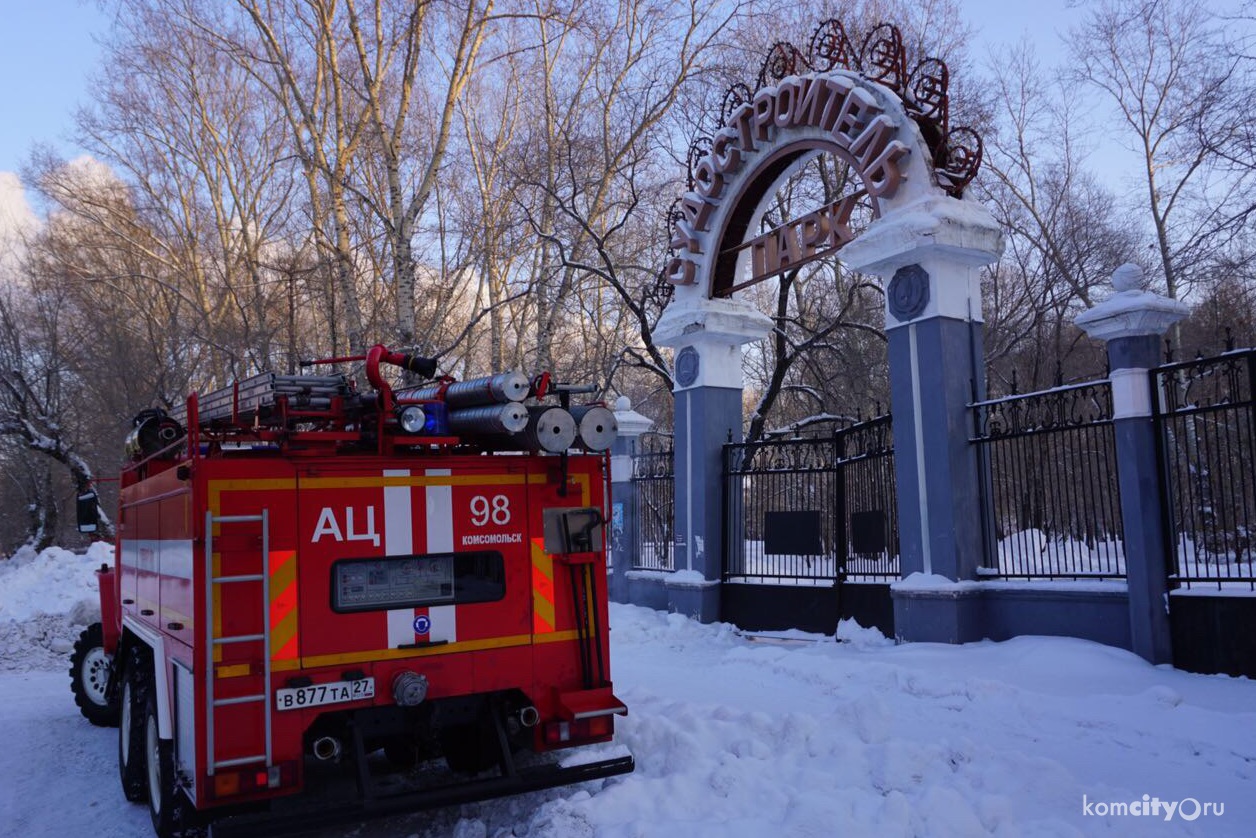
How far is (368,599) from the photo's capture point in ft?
17.3

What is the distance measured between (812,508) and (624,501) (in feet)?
11.8

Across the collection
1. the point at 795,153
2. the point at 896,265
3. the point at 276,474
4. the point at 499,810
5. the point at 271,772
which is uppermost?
the point at 795,153

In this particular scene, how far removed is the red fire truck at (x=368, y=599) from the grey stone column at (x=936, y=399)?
13.9 feet

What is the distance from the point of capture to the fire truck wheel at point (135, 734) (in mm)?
6569

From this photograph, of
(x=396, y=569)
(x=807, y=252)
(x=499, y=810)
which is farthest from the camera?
(x=807, y=252)

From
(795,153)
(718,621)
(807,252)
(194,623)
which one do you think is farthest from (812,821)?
(795,153)

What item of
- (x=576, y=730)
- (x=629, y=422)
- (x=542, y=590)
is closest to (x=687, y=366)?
(x=629, y=422)

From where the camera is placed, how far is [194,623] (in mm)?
4852

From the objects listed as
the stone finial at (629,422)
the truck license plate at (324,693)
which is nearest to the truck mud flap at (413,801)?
the truck license plate at (324,693)

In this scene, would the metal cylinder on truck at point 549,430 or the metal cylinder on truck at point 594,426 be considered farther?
the metal cylinder on truck at point 594,426

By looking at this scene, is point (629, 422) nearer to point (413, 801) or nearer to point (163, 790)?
point (163, 790)

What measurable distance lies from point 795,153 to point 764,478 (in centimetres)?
414

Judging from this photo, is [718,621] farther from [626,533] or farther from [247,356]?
[247,356]

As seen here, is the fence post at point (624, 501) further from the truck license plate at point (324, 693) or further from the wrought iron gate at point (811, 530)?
the truck license plate at point (324, 693)
